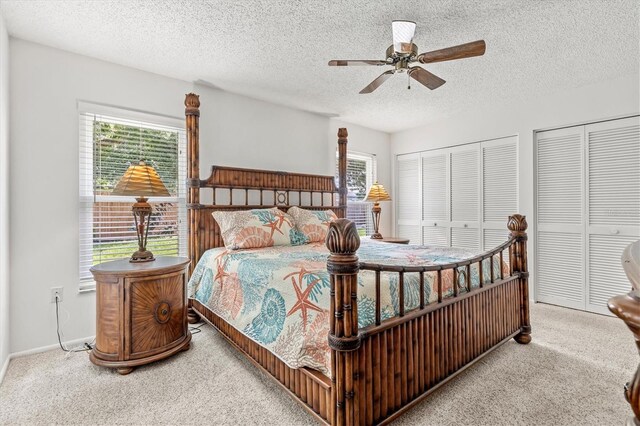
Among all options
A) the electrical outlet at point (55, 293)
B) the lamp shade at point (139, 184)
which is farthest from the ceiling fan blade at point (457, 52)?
the electrical outlet at point (55, 293)

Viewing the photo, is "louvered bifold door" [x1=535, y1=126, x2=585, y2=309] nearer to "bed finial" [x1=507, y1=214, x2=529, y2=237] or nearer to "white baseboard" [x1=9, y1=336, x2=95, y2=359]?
"bed finial" [x1=507, y1=214, x2=529, y2=237]

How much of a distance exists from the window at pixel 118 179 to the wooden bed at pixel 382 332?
268 millimetres

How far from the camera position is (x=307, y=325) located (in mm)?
1580

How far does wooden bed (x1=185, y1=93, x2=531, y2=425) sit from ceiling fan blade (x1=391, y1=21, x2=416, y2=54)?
1397 millimetres

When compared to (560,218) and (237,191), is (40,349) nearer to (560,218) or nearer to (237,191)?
(237,191)

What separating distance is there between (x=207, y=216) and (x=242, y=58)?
1.52m

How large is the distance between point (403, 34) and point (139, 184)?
7.02 ft

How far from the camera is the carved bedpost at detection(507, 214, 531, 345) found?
258cm

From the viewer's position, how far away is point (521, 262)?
2.62m

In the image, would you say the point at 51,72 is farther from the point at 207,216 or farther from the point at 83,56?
the point at 207,216

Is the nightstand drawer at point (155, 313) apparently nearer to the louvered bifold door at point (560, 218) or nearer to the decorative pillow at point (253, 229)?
the decorative pillow at point (253, 229)

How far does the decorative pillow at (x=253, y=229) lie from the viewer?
2.87 meters

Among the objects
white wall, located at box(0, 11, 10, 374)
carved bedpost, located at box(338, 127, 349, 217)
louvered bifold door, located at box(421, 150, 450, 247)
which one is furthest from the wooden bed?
louvered bifold door, located at box(421, 150, 450, 247)

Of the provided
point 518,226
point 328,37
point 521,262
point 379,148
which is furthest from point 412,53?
→ point 379,148
